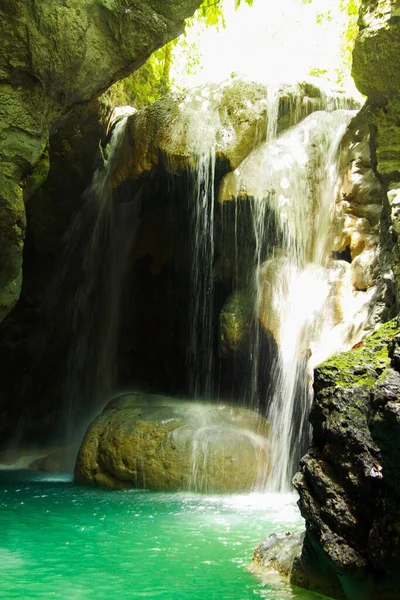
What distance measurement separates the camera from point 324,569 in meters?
3.70

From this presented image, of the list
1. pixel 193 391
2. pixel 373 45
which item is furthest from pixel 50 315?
pixel 373 45

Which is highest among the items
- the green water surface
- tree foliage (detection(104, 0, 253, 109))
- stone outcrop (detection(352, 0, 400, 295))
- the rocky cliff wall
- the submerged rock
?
tree foliage (detection(104, 0, 253, 109))

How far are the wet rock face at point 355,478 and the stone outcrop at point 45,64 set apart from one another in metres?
5.36

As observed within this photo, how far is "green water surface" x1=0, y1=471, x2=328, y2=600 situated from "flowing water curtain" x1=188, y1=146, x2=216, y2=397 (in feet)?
13.8

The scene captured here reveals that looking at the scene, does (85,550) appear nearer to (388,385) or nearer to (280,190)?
(388,385)

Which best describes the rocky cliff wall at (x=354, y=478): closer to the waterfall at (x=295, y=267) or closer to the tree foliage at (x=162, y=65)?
the waterfall at (x=295, y=267)

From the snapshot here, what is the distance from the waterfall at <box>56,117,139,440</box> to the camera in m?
13.2

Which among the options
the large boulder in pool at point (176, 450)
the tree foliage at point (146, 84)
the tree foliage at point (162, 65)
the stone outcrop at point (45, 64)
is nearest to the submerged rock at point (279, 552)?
the large boulder in pool at point (176, 450)

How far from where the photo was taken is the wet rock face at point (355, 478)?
10.1 feet

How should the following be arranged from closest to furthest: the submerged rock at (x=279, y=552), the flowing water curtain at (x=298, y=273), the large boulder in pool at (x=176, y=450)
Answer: the submerged rock at (x=279, y=552) < the large boulder in pool at (x=176, y=450) < the flowing water curtain at (x=298, y=273)

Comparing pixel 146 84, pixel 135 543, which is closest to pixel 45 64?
pixel 135 543

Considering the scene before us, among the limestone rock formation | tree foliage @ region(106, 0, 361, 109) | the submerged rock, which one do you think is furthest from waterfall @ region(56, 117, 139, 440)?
the submerged rock

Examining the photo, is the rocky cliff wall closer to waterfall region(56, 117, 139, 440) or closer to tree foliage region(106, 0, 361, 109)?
tree foliage region(106, 0, 361, 109)

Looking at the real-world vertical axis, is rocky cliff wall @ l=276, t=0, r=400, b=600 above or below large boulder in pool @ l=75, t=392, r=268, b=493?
above
